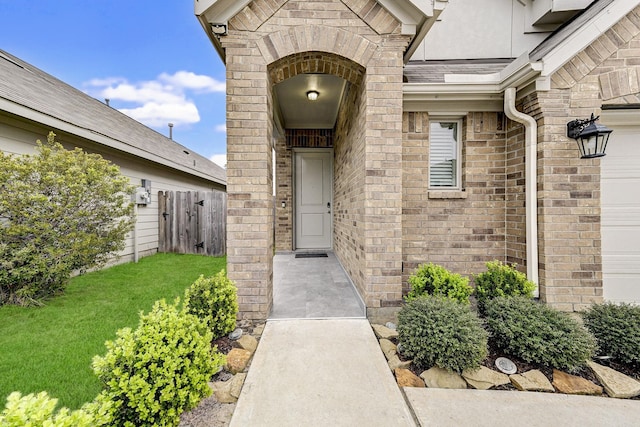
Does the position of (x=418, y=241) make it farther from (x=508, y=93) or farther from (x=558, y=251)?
(x=508, y=93)

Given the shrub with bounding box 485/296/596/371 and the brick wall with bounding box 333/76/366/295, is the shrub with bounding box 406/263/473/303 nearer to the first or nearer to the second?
the shrub with bounding box 485/296/596/371

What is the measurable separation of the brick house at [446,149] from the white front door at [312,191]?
3.17 meters

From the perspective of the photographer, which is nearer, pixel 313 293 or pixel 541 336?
pixel 541 336

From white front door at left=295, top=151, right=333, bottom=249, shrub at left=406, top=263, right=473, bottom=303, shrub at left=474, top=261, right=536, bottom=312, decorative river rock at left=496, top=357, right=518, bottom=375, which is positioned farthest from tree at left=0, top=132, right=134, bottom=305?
shrub at left=474, top=261, right=536, bottom=312

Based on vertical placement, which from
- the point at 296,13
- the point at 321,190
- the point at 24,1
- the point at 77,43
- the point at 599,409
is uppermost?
the point at 77,43

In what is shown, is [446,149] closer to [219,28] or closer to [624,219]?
[624,219]

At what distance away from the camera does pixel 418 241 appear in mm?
3781

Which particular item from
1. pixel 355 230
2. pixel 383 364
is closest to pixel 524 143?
pixel 355 230

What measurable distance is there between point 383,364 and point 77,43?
16.2 m

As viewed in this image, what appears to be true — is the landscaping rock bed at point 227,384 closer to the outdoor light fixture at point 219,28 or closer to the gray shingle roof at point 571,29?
the outdoor light fixture at point 219,28

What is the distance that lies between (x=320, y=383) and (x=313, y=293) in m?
1.79

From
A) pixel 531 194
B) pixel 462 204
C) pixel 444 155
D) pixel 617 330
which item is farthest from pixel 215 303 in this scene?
pixel 531 194

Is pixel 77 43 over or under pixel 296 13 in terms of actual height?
over

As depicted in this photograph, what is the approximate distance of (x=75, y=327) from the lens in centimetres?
300
